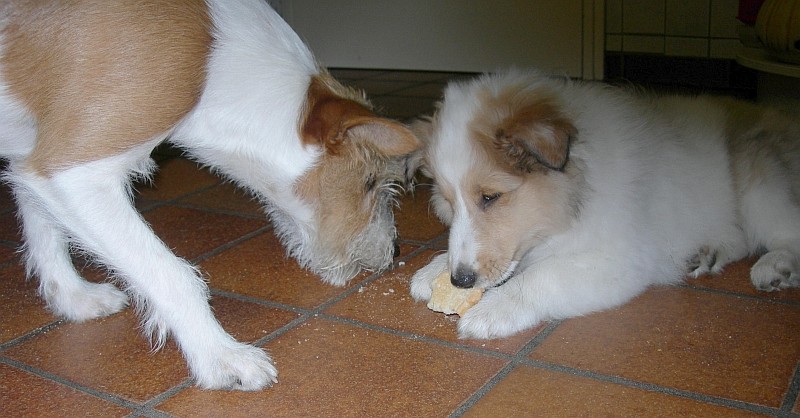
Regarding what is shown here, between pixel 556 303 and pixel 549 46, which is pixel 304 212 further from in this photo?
pixel 549 46

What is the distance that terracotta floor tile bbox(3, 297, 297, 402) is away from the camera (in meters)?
2.79

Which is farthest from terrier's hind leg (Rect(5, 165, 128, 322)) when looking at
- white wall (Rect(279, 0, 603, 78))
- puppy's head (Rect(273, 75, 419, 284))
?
white wall (Rect(279, 0, 603, 78))

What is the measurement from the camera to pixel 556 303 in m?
2.97

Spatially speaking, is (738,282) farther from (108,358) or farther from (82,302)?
(82,302)

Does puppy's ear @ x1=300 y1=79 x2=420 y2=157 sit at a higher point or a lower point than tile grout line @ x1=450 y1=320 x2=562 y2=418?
higher

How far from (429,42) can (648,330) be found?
16.6 ft

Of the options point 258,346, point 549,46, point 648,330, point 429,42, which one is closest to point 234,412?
point 258,346

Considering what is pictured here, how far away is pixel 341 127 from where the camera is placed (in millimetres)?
2826

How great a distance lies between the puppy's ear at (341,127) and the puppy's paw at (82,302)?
1.06 meters

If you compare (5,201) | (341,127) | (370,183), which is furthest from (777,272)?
(5,201)

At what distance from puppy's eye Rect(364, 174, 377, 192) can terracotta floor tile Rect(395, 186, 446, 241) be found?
0.89 m

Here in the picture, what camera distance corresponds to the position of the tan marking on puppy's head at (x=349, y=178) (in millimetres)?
2852

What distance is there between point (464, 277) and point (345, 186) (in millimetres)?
548

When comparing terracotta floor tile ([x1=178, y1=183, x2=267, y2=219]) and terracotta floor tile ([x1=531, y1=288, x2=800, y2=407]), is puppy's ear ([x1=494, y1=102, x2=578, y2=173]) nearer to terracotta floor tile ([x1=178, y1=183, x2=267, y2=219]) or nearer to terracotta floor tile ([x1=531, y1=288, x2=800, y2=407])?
terracotta floor tile ([x1=531, y1=288, x2=800, y2=407])
